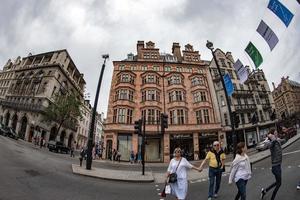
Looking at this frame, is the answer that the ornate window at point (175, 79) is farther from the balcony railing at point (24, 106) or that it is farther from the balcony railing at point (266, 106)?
the balcony railing at point (24, 106)

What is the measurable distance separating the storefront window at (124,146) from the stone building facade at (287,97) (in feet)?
257

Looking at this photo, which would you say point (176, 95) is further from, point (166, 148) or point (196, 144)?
point (166, 148)

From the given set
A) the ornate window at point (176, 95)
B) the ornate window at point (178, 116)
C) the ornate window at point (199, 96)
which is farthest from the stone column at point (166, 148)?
the ornate window at point (199, 96)

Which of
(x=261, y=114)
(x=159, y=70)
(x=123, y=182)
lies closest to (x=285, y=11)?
(x=123, y=182)

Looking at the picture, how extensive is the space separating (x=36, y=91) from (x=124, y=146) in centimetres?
3142

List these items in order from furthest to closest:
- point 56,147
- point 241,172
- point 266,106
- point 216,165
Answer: point 266,106, point 56,147, point 216,165, point 241,172

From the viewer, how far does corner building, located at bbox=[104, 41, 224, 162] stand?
30906 millimetres

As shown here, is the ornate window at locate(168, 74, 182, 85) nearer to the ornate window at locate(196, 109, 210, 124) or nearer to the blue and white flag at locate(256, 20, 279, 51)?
the ornate window at locate(196, 109, 210, 124)

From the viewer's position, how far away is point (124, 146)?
1203 inches

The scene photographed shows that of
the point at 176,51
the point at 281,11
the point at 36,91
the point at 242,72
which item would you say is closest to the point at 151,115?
the point at 176,51

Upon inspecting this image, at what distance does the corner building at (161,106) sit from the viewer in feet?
101

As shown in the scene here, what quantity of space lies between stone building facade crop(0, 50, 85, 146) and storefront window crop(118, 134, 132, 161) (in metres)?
20.7

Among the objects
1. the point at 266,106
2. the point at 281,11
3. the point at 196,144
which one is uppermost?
the point at 266,106

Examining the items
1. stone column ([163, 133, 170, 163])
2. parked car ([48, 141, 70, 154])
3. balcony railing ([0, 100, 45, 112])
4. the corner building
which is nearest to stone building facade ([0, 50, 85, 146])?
balcony railing ([0, 100, 45, 112])
